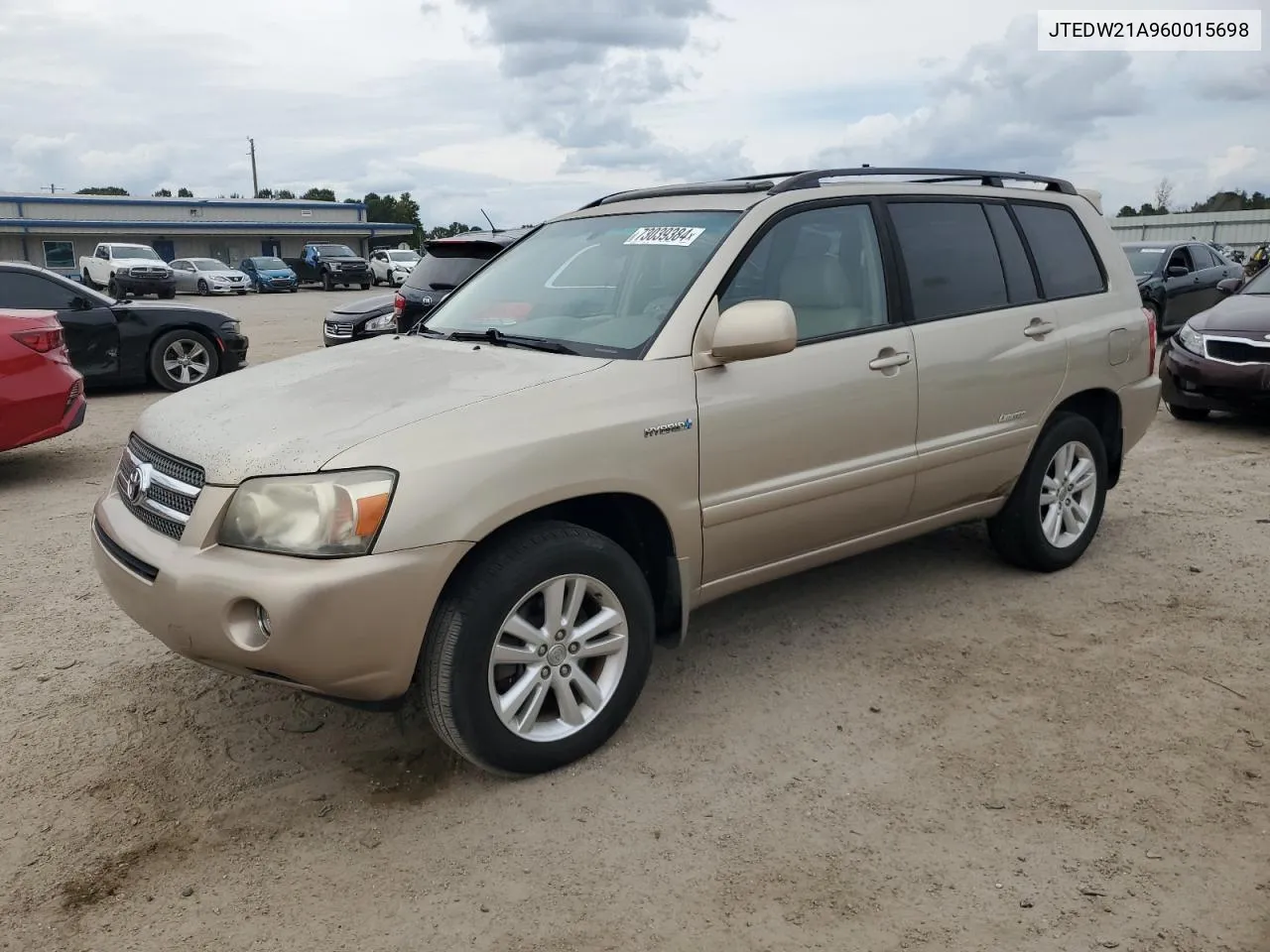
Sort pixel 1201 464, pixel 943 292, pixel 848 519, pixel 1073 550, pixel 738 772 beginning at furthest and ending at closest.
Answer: pixel 1201 464
pixel 1073 550
pixel 943 292
pixel 848 519
pixel 738 772

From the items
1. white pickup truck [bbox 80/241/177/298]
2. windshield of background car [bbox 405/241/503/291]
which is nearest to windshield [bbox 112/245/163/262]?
white pickup truck [bbox 80/241/177/298]

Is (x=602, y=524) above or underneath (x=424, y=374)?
underneath

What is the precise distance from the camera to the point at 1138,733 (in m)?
3.47

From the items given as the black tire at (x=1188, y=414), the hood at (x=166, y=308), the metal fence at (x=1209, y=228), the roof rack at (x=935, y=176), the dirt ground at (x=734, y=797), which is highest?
the metal fence at (x=1209, y=228)

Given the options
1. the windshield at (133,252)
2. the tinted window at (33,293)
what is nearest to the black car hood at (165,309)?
the tinted window at (33,293)

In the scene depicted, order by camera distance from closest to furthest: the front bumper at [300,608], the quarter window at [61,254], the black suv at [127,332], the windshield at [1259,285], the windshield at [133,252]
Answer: the front bumper at [300,608] < the windshield at [1259,285] < the black suv at [127,332] < the windshield at [133,252] < the quarter window at [61,254]

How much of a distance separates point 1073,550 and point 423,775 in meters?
3.36

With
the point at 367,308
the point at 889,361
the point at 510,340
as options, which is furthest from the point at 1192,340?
the point at 367,308

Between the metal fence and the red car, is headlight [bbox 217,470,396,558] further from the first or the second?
the metal fence

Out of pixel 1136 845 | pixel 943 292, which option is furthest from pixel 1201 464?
pixel 1136 845

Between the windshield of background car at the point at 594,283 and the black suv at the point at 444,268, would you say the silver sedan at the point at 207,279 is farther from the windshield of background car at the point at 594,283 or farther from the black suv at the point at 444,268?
the windshield of background car at the point at 594,283

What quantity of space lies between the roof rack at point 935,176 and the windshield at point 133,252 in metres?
34.7

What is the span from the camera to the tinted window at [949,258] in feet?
14.0

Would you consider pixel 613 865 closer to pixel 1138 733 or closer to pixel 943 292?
pixel 1138 733
